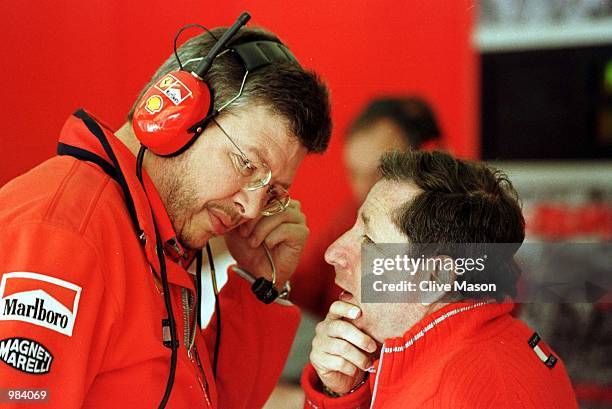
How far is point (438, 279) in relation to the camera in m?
1.13

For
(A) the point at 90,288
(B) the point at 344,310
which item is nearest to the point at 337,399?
(B) the point at 344,310

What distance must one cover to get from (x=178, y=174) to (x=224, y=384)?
435mm

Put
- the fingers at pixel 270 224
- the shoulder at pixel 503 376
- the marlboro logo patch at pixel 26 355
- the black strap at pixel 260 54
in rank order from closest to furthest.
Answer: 1. the marlboro logo patch at pixel 26 355
2. the shoulder at pixel 503 376
3. the black strap at pixel 260 54
4. the fingers at pixel 270 224

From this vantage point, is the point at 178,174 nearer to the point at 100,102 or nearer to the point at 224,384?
the point at 100,102

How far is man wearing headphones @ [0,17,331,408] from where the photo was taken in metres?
0.94

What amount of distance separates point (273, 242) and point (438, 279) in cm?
38

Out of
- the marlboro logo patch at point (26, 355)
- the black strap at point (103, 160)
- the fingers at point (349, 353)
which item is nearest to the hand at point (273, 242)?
the fingers at point (349, 353)

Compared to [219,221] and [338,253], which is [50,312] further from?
[338,253]

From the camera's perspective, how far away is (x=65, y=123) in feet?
3.88

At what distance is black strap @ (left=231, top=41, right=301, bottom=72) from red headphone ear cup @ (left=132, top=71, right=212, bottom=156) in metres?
0.09

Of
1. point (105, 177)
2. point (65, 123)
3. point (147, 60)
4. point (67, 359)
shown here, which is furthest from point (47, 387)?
point (147, 60)

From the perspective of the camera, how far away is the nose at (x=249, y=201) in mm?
1217

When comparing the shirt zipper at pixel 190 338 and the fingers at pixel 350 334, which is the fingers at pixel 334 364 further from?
the shirt zipper at pixel 190 338

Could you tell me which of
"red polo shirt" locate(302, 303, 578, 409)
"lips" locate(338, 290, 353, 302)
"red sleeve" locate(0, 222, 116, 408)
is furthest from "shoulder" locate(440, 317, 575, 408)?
"red sleeve" locate(0, 222, 116, 408)
